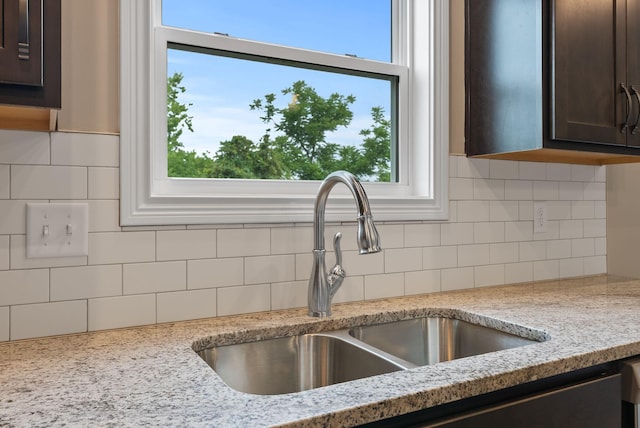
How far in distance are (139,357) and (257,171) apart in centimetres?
71

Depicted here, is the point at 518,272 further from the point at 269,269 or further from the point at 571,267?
the point at 269,269

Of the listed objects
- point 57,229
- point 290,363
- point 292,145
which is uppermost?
point 292,145

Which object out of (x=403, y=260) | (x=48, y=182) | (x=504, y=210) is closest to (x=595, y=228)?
(x=504, y=210)

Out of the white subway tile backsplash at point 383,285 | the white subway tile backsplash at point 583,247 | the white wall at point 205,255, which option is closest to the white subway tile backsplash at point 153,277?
the white wall at point 205,255

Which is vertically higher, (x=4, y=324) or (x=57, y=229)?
(x=57, y=229)

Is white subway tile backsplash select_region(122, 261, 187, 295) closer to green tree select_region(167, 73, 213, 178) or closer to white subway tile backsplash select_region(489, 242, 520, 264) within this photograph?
green tree select_region(167, 73, 213, 178)

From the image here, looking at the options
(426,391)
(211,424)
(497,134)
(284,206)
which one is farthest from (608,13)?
(211,424)

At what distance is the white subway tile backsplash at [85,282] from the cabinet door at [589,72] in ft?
4.32

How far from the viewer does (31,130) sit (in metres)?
1.11

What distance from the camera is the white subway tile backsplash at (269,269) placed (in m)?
1.36

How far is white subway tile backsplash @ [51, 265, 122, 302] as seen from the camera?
114cm

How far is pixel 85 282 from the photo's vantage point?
117 centimetres

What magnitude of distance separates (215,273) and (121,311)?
0.81ft

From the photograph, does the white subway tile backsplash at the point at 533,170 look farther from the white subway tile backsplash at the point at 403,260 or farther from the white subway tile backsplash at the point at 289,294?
the white subway tile backsplash at the point at 289,294
